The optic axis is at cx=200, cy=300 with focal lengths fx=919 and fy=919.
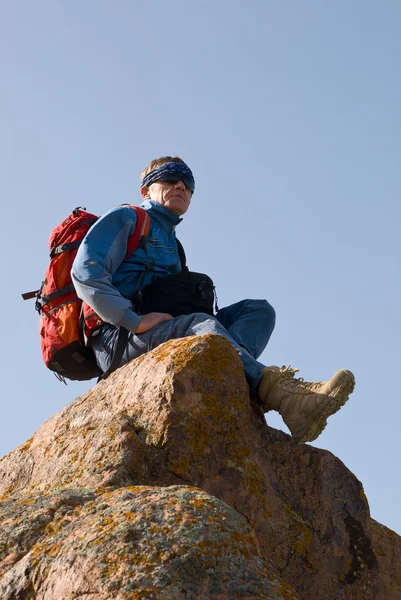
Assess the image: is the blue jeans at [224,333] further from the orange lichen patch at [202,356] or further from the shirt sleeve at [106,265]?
the orange lichen patch at [202,356]

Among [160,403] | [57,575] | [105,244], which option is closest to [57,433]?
[160,403]

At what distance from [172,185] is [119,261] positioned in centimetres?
108

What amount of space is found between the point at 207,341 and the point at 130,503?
2122 mm

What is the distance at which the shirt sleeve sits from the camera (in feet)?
25.2

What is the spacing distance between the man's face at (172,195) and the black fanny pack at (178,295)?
83cm

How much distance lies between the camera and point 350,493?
281 inches

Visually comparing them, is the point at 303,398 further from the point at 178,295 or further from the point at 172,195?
the point at 172,195

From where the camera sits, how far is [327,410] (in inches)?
270

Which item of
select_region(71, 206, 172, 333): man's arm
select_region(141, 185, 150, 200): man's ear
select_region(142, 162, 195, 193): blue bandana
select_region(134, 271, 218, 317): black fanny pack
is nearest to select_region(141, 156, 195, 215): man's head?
select_region(142, 162, 195, 193): blue bandana

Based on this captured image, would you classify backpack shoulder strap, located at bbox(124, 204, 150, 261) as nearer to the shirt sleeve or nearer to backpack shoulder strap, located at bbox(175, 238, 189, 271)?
the shirt sleeve

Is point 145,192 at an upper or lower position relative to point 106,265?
upper

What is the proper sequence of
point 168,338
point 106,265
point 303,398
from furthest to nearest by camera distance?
point 106,265
point 168,338
point 303,398

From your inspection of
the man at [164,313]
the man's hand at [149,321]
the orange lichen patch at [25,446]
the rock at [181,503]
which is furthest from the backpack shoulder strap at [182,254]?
the orange lichen patch at [25,446]

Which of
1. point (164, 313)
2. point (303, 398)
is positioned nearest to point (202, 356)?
point (303, 398)
